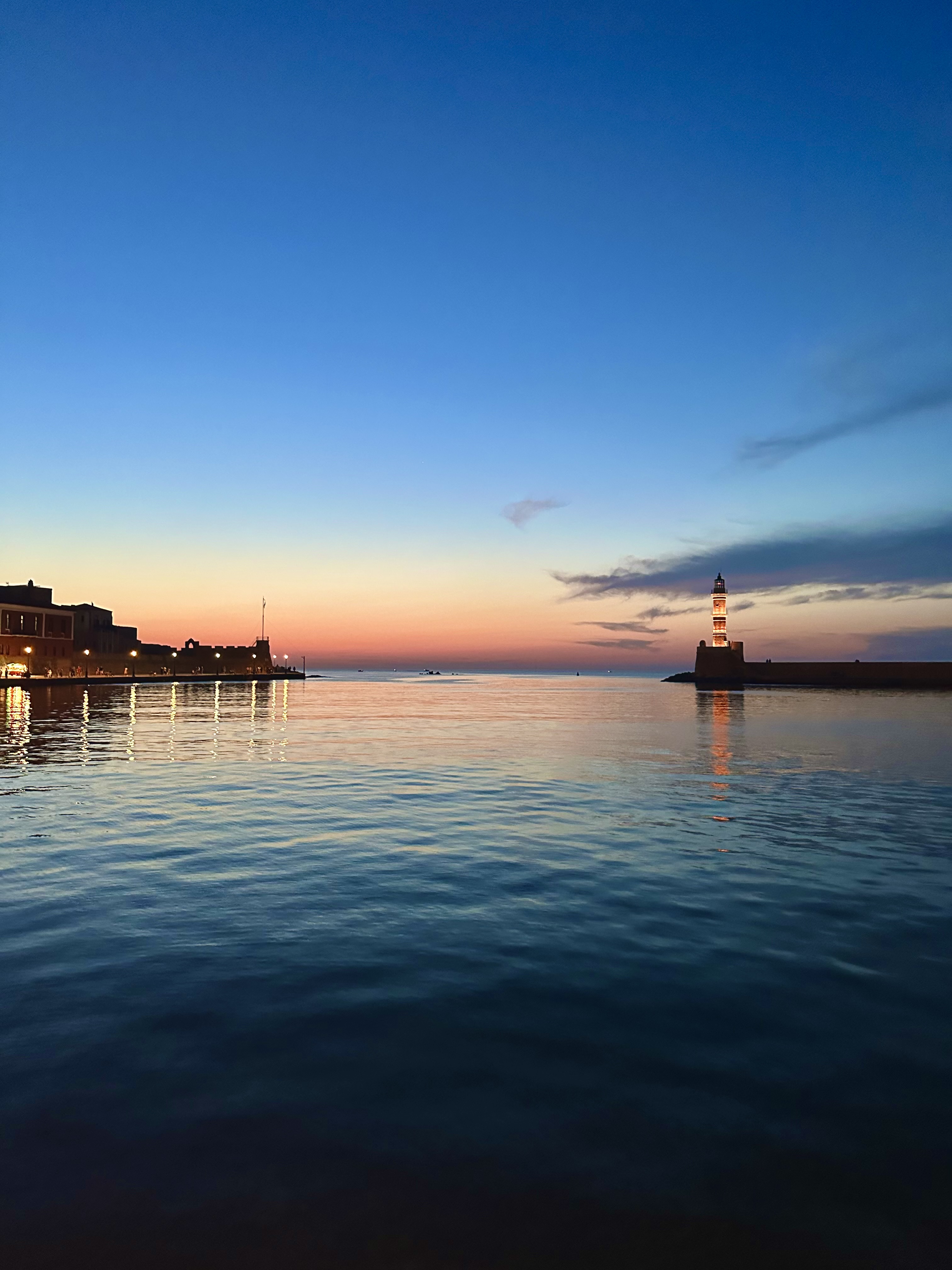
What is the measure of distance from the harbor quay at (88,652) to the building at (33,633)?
0.08 metres

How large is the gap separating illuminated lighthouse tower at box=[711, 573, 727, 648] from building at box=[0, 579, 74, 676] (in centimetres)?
10552

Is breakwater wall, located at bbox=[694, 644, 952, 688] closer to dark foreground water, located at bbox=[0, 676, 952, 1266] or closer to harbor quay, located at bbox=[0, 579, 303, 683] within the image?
harbor quay, located at bbox=[0, 579, 303, 683]

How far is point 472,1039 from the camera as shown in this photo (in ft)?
20.0

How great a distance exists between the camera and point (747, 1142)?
468cm

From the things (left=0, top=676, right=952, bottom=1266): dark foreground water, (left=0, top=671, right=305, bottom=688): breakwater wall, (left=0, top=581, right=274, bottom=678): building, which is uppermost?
(left=0, top=581, right=274, bottom=678): building

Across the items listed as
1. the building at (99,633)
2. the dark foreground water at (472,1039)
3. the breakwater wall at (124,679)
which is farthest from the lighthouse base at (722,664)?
the dark foreground water at (472,1039)

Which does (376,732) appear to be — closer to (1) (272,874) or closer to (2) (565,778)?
(2) (565,778)

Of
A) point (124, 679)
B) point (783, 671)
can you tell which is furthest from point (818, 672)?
point (124, 679)

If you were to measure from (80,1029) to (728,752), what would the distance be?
29190 mm

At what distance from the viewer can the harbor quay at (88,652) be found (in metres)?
91.5

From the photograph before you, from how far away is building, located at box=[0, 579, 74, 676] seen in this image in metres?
90.0

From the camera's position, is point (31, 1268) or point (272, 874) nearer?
point (31, 1268)

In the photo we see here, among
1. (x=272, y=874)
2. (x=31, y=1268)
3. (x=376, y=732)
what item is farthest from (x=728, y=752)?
(x=31, y=1268)

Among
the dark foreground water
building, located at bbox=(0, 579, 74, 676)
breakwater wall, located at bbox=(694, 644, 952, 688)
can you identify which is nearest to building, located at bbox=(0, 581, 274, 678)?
building, located at bbox=(0, 579, 74, 676)
